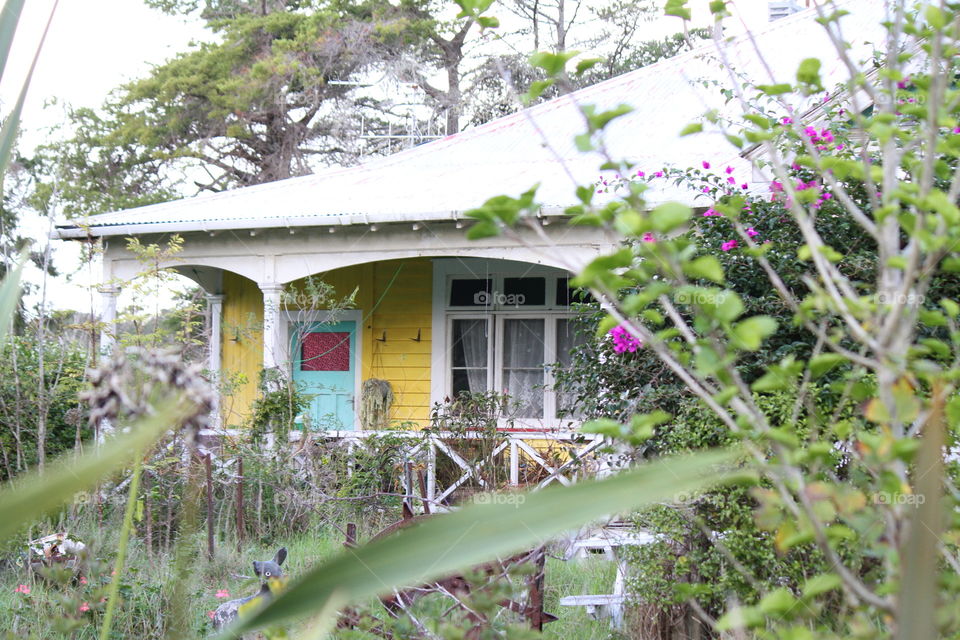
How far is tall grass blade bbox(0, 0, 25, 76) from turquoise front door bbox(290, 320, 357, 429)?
33.5ft

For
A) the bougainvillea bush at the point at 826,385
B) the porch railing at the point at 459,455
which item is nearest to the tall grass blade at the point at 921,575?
the bougainvillea bush at the point at 826,385

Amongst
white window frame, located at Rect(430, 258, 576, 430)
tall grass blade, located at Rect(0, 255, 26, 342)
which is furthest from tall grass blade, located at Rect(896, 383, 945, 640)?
white window frame, located at Rect(430, 258, 576, 430)

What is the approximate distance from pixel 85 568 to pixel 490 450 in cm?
412

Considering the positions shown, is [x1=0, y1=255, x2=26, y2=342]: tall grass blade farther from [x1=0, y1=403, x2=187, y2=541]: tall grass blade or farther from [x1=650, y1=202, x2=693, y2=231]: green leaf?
[x1=650, y1=202, x2=693, y2=231]: green leaf

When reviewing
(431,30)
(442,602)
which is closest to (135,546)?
(442,602)

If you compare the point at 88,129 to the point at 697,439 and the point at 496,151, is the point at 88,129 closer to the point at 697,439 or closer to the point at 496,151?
the point at 496,151

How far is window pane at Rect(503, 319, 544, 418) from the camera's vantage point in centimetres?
1101

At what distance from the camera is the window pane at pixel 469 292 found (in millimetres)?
11242

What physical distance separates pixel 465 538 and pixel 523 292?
10353 millimetres

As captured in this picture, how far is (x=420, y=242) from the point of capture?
31.3 feet

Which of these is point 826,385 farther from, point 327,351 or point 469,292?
point 327,351

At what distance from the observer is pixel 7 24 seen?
1402mm

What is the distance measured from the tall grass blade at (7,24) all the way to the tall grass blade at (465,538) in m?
1.05

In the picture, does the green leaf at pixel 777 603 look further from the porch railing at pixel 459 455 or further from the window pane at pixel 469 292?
the window pane at pixel 469 292
